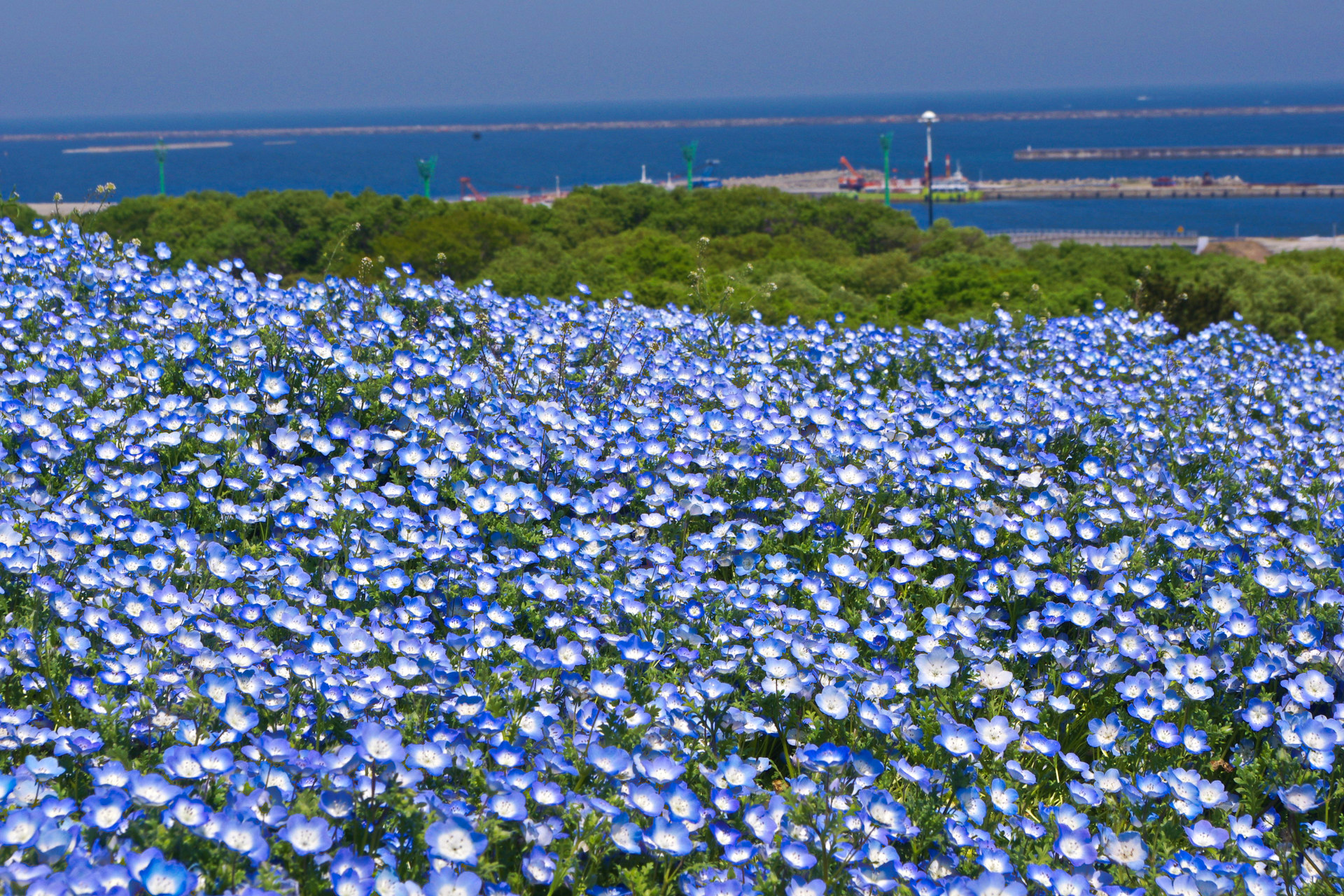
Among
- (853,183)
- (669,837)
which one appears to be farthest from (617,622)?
(853,183)

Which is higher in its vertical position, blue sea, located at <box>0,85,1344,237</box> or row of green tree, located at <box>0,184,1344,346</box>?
blue sea, located at <box>0,85,1344,237</box>

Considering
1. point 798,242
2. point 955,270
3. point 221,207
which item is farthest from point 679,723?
point 221,207

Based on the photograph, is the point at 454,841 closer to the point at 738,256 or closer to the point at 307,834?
the point at 307,834

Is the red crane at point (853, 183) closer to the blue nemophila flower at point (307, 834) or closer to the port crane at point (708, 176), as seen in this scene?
the port crane at point (708, 176)

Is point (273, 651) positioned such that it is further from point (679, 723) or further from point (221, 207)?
point (221, 207)

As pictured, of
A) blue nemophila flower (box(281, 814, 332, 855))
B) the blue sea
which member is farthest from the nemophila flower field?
the blue sea

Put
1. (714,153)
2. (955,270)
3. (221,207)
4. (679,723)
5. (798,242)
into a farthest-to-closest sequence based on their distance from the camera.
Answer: (714,153) → (221,207) → (798,242) → (955,270) → (679,723)

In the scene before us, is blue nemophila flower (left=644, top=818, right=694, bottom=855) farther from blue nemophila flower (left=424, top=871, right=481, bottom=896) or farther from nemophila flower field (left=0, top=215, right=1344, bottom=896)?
blue nemophila flower (left=424, top=871, right=481, bottom=896)

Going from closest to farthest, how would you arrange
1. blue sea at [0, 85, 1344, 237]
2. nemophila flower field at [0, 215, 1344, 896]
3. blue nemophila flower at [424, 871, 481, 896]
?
1. blue nemophila flower at [424, 871, 481, 896]
2. nemophila flower field at [0, 215, 1344, 896]
3. blue sea at [0, 85, 1344, 237]
